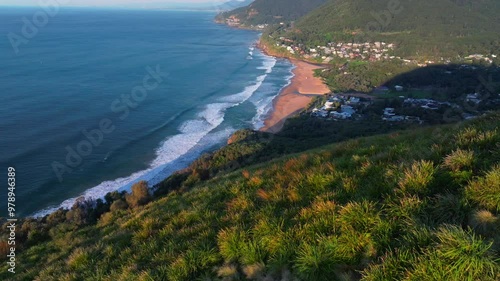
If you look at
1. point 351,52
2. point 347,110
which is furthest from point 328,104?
point 351,52

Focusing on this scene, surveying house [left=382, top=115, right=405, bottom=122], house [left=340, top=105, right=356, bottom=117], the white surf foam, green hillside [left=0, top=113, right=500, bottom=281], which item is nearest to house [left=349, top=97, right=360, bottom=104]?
house [left=340, top=105, right=356, bottom=117]

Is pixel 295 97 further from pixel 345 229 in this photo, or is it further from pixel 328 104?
pixel 345 229

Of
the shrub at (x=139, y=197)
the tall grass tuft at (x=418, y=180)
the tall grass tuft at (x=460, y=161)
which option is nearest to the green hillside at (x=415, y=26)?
the shrub at (x=139, y=197)

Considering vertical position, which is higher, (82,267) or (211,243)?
(211,243)

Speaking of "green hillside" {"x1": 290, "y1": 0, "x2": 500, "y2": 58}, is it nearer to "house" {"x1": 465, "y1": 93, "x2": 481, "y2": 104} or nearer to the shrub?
"house" {"x1": 465, "y1": 93, "x2": 481, "y2": 104}

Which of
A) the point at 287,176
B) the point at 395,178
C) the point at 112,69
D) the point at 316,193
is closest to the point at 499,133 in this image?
the point at 395,178

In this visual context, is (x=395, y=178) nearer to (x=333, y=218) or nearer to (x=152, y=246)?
(x=333, y=218)

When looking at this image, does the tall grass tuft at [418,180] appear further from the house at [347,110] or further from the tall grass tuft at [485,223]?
the house at [347,110]
